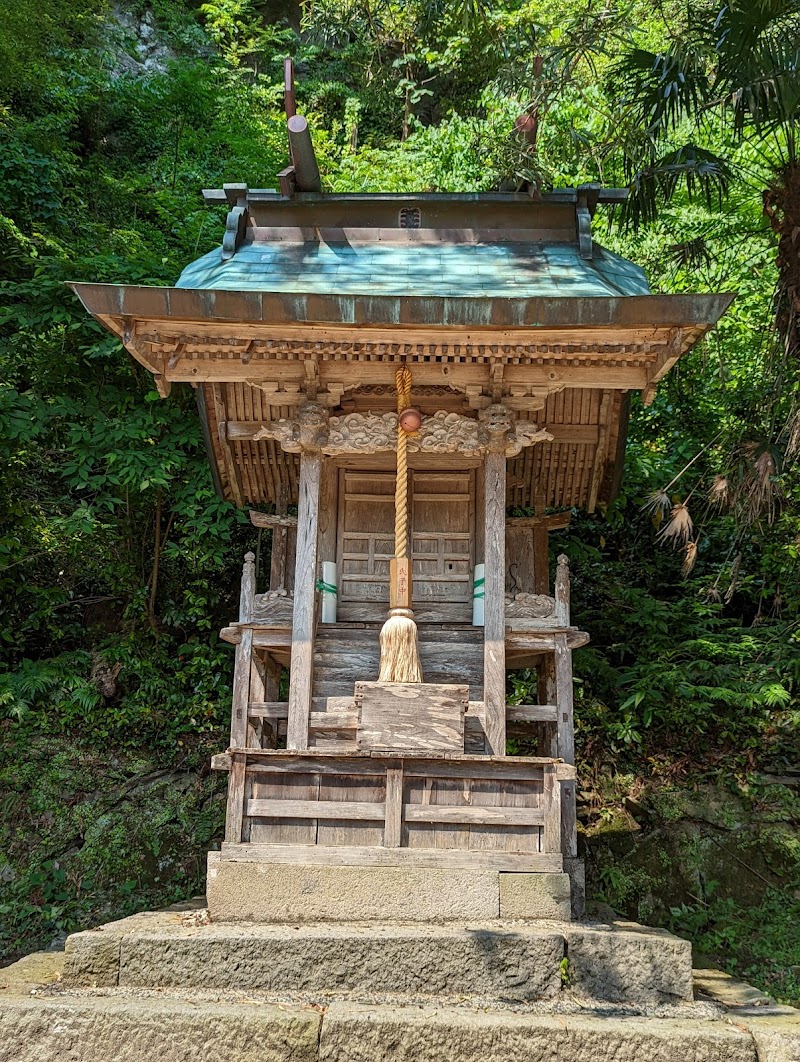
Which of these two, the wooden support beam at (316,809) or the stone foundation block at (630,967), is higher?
the wooden support beam at (316,809)

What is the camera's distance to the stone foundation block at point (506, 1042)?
452cm

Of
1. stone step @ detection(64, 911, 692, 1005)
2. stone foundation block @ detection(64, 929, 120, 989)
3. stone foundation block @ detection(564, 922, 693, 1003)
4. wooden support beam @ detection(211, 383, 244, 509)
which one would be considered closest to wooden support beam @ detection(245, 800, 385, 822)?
stone step @ detection(64, 911, 692, 1005)

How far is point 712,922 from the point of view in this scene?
881cm

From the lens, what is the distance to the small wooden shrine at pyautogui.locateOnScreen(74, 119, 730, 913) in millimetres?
6457

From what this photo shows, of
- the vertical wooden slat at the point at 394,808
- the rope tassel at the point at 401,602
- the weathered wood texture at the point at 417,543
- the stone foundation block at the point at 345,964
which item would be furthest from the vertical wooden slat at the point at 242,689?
the stone foundation block at the point at 345,964

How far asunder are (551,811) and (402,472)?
2753mm

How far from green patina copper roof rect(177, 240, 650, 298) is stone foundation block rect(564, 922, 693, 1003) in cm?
465

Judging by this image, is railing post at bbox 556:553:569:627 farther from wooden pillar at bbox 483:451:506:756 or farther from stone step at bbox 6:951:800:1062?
stone step at bbox 6:951:800:1062

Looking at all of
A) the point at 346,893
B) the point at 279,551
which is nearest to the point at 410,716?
the point at 346,893

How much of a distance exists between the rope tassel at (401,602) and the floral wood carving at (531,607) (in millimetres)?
1044

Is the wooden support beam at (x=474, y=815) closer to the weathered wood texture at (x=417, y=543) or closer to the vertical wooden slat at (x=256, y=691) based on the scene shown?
the weathered wood texture at (x=417, y=543)

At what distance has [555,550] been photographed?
12.4 m

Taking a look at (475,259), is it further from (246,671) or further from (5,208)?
(5,208)

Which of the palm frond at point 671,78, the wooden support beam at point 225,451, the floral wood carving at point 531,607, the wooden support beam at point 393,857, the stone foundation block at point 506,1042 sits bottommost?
the wooden support beam at point 393,857
